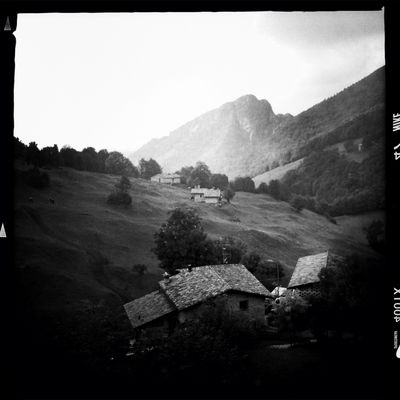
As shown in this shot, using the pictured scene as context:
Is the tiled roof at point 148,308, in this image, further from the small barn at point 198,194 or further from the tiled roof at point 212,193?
the tiled roof at point 212,193

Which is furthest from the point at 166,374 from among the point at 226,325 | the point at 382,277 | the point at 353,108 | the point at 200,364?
the point at 353,108

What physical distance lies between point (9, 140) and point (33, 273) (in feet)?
12.5

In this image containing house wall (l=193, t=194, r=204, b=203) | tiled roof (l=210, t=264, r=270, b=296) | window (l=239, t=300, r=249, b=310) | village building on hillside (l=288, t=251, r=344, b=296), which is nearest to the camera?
village building on hillside (l=288, t=251, r=344, b=296)

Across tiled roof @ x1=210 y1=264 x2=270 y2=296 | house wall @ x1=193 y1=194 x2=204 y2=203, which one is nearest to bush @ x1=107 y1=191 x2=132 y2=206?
house wall @ x1=193 y1=194 x2=204 y2=203

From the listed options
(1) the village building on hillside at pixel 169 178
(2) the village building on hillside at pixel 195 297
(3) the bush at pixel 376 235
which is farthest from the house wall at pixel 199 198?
(3) the bush at pixel 376 235

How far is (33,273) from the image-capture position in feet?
28.4

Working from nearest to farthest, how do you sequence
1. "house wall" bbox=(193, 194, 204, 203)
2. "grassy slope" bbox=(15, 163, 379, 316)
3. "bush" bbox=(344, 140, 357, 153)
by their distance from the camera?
"grassy slope" bbox=(15, 163, 379, 316)
"bush" bbox=(344, 140, 357, 153)
"house wall" bbox=(193, 194, 204, 203)

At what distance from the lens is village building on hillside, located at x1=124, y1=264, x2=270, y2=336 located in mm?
8797

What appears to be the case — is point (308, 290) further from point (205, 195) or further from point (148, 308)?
point (205, 195)

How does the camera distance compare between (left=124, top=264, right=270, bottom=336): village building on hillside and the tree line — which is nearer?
(left=124, top=264, right=270, bottom=336): village building on hillside

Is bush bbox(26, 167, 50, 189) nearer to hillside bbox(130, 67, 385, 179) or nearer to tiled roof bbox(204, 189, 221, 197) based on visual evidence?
hillside bbox(130, 67, 385, 179)

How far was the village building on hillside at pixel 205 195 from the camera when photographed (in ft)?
36.9

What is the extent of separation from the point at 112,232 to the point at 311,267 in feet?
19.6

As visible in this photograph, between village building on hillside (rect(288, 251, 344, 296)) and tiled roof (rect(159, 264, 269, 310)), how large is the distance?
1.10 meters
